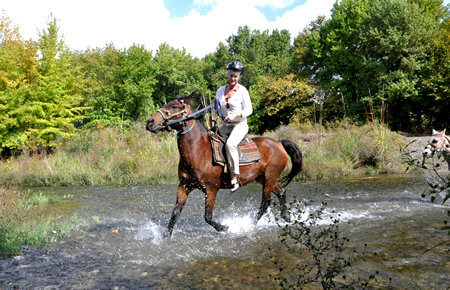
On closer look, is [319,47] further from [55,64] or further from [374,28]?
[55,64]

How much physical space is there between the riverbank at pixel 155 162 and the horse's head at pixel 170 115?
8529 millimetres

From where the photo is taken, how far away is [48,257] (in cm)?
505

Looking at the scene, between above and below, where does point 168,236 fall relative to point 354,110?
below

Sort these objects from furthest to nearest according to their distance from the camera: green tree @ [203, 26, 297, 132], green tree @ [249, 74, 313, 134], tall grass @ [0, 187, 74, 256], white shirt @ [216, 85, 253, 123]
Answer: green tree @ [203, 26, 297, 132] < green tree @ [249, 74, 313, 134] < white shirt @ [216, 85, 253, 123] < tall grass @ [0, 187, 74, 256]

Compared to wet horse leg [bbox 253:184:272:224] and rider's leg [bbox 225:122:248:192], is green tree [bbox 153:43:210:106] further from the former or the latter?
rider's leg [bbox 225:122:248:192]

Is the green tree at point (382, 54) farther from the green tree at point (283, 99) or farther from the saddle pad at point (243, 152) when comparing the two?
the saddle pad at point (243, 152)

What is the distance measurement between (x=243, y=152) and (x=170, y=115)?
170 cm

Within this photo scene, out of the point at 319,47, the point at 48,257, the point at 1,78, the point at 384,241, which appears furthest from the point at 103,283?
the point at 319,47

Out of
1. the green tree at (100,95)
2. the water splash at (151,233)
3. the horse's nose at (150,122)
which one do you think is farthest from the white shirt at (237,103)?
the green tree at (100,95)

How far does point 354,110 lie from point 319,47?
9.24 metres

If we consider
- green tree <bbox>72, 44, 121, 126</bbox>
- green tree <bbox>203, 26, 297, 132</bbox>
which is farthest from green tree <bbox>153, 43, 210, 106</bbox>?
green tree <bbox>72, 44, 121, 126</bbox>

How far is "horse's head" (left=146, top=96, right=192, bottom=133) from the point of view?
5.36m

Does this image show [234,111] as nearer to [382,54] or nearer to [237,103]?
[237,103]

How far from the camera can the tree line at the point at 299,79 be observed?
20906mm
